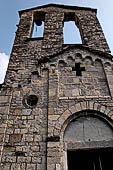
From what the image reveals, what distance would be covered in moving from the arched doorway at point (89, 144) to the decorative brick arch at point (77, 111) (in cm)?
12

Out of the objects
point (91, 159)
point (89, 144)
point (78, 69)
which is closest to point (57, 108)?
point (89, 144)

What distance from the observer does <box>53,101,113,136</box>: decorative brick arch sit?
4.40 meters

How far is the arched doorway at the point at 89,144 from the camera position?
406 centimetres

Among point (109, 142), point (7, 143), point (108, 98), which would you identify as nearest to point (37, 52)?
point (108, 98)

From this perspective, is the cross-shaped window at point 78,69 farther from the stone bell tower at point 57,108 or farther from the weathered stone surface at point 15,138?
the weathered stone surface at point 15,138

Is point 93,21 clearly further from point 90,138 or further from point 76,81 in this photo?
point 90,138

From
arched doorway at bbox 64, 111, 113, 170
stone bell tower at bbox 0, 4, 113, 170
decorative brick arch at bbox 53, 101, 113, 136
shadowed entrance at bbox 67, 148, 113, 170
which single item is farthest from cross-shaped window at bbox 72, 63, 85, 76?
shadowed entrance at bbox 67, 148, 113, 170

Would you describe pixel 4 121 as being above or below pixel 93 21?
below

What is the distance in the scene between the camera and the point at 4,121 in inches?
180

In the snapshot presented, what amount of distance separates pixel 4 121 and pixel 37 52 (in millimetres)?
3152

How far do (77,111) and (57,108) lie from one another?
0.53 metres

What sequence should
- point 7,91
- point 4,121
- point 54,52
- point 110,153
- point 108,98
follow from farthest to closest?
point 54,52, point 7,91, point 108,98, point 4,121, point 110,153

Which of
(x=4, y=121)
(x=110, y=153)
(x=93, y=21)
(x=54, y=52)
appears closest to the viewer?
(x=110, y=153)

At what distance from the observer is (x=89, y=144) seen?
13.4 ft
